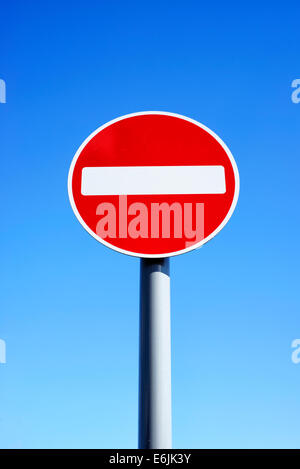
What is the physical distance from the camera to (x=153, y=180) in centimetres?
152

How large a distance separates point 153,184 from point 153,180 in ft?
0.04

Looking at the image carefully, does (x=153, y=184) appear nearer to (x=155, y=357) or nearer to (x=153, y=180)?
(x=153, y=180)

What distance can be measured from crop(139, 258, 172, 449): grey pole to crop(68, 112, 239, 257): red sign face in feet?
0.23

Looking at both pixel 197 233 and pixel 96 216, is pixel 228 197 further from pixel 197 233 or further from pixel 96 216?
pixel 96 216

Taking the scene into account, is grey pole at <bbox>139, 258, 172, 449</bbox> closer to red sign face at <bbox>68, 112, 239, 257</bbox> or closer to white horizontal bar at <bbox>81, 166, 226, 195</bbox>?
red sign face at <bbox>68, 112, 239, 257</bbox>

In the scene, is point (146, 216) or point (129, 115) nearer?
point (146, 216)

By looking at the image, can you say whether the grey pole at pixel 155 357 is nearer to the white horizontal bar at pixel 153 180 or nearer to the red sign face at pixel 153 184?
the red sign face at pixel 153 184

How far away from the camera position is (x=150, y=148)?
5.18 ft

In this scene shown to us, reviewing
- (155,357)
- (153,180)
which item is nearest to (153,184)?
(153,180)

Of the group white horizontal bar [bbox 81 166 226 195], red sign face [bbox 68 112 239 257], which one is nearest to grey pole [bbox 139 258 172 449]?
red sign face [bbox 68 112 239 257]
